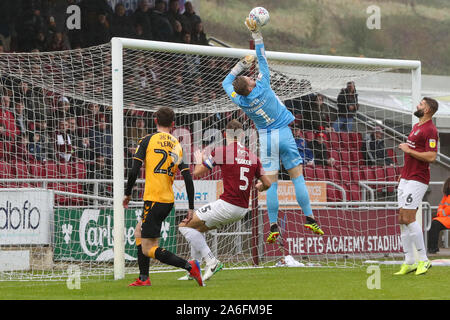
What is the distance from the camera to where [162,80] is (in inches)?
494

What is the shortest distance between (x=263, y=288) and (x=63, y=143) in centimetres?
600

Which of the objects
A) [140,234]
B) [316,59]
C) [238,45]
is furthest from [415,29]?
[140,234]

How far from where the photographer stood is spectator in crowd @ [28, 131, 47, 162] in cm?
1284

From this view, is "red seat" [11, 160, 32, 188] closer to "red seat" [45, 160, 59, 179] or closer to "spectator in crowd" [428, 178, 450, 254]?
"red seat" [45, 160, 59, 179]

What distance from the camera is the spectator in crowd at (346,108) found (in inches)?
569

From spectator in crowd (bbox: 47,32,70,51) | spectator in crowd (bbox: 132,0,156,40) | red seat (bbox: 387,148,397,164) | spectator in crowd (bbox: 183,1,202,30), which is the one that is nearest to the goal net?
red seat (bbox: 387,148,397,164)

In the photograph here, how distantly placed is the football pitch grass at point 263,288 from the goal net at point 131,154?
3.74ft

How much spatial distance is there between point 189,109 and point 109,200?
7.04 feet

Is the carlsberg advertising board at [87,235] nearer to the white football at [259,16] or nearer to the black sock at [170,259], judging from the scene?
the black sock at [170,259]

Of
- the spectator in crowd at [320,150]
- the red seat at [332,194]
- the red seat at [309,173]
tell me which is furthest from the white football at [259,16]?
the red seat at [332,194]

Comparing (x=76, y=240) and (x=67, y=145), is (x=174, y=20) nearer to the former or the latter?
(x=67, y=145)

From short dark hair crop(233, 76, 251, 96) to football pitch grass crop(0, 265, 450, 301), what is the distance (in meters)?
2.34

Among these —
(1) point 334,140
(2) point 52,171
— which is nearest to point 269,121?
(2) point 52,171

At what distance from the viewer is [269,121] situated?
9852 millimetres
